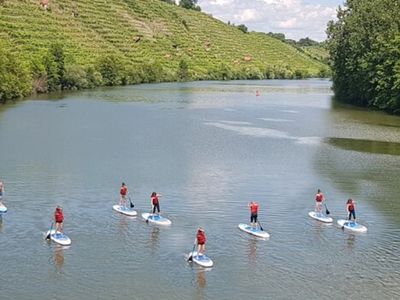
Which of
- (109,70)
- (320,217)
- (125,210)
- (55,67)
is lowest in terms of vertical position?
(125,210)

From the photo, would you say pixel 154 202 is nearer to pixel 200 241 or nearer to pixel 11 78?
pixel 200 241

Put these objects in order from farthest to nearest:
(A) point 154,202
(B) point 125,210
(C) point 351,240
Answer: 1. (B) point 125,210
2. (A) point 154,202
3. (C) point 351,240

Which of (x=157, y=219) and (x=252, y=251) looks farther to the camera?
(x=157, y=219)

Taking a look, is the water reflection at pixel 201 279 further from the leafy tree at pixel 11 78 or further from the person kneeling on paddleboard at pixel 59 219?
the leafy tree at pixel 11 78

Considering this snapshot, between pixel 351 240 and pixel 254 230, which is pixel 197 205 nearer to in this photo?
pixel 254 230

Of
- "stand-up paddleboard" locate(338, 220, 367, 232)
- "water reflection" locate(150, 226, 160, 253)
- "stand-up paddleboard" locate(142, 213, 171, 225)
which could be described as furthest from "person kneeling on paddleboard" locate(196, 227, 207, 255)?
"stand-up paddleboard" locate(338, 220, 367, 232)

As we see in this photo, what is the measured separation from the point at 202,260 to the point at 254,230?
5.99m

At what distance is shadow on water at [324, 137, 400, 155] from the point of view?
206 feet

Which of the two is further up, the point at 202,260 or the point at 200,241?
the point at 200,241

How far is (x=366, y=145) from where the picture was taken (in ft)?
218

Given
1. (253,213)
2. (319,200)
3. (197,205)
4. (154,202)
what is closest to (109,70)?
(197,205)

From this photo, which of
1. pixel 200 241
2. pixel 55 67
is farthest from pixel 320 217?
pixel 55 67

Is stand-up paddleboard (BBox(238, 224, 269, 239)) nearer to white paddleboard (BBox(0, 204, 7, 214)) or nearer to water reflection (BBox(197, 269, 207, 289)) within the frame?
water reflection (BBox(197, 269, 207, 289))

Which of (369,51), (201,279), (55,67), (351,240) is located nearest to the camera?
(201,279)
